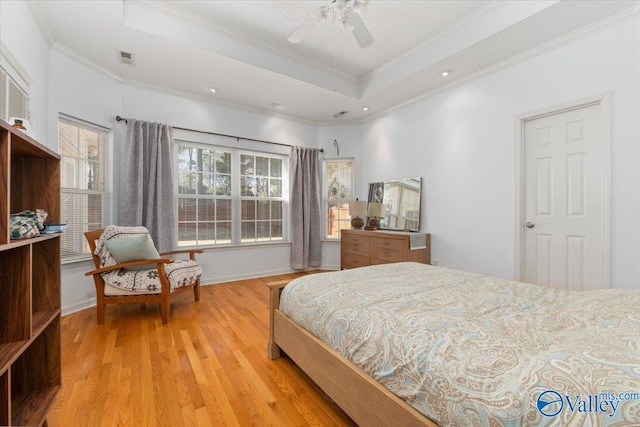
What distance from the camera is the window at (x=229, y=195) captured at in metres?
3.99

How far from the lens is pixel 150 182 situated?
3.48m

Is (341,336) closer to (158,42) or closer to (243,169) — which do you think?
(158,42)

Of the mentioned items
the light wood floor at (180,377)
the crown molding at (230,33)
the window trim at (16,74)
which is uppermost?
the crown molding at (230,33)

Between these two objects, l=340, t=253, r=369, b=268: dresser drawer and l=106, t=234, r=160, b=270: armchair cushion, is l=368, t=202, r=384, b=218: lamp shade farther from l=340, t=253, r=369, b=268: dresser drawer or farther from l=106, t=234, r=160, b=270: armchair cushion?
l=106, t=234, r=160, b=270: armchair cushion

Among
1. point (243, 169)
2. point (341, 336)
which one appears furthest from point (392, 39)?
point (341, 336)

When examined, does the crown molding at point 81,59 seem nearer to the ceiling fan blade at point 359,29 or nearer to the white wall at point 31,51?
the white wall at point 31,51

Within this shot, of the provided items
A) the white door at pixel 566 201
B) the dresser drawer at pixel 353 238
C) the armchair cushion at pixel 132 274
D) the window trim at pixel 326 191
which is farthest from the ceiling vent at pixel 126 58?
the white door at pixel 566 201

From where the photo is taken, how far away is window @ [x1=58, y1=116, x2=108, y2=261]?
2959mm

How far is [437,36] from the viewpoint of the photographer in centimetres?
306

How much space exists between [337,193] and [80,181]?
3.60 m

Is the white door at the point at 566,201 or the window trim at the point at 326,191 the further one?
the window trim at the point at 326,191

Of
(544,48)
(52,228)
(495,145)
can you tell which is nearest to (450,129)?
(495,145)

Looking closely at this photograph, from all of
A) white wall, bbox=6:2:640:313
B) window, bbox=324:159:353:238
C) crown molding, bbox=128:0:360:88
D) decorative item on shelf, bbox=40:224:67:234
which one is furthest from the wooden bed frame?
window, bbox=324:159:353:238

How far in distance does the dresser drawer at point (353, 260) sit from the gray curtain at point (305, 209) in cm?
49
